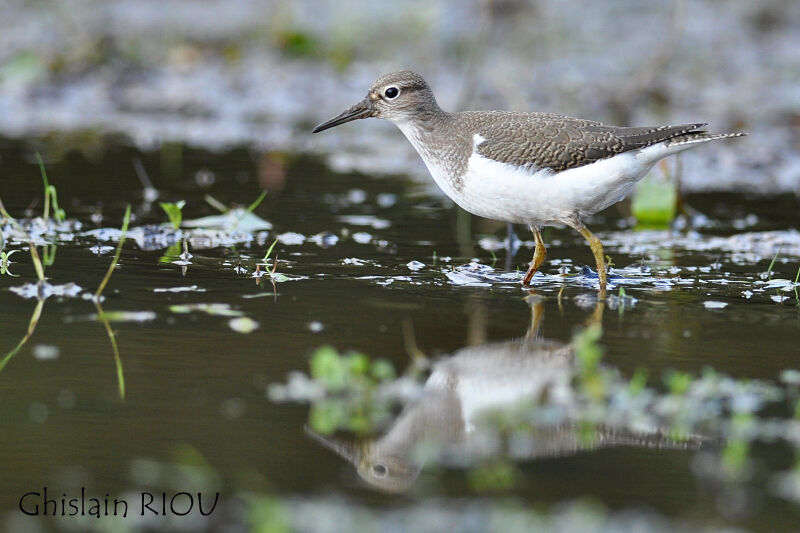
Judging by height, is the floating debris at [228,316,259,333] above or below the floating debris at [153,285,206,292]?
below

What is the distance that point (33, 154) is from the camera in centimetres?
1127

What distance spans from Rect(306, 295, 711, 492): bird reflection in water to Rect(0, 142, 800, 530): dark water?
3.7 inches

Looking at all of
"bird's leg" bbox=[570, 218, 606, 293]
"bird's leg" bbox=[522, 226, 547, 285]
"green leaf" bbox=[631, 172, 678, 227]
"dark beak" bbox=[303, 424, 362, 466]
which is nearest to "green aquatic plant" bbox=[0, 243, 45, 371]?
"dark beak" bbox=[303, 424, 362, 466]

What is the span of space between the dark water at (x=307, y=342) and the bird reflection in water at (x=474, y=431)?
93 mm

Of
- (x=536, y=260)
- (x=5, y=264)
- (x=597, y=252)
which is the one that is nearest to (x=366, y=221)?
(x=536, y=260)

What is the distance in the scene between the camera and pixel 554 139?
273 inches

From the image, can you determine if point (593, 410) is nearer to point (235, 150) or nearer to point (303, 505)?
point (303, 505)

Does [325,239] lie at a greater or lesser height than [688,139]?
lesser

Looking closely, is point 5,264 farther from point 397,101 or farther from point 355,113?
point 397,101

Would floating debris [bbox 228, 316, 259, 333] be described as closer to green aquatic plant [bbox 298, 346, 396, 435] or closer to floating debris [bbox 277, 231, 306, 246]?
green aquatic plant [bbox 298, 346, 396, 435]

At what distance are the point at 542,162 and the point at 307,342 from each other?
219 cm

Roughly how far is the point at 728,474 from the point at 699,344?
5.85 feet

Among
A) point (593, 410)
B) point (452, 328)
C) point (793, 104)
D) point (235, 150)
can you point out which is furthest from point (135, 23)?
point (593, 410)

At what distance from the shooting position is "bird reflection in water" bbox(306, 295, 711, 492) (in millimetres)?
4031
